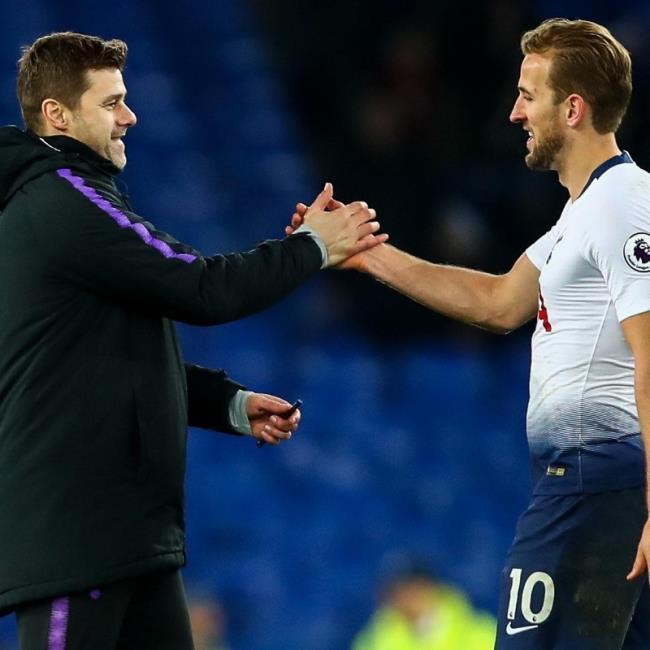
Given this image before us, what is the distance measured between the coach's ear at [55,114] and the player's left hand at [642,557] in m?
1.64

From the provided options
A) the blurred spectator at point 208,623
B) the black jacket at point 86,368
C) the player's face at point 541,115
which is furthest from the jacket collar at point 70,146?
the blurred spectator at point 208,623

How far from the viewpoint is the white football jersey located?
11.9ft

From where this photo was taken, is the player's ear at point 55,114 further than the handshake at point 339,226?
No

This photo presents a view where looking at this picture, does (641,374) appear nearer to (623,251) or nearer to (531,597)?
(623,251)

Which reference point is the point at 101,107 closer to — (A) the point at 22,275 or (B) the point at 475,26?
(A) the point at 22,275

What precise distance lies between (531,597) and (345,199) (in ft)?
19.0

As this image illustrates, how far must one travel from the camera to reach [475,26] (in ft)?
34.8

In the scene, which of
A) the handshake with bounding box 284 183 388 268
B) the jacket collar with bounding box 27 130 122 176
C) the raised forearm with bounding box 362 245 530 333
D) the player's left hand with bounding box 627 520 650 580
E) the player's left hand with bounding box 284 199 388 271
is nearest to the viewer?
the player's left hand with bounding box 627 520 650 580

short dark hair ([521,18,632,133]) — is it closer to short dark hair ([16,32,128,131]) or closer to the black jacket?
the black jacket

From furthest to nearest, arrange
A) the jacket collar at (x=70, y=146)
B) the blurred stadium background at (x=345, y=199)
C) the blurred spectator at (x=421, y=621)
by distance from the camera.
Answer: the blurred stadium background at (x=345, y=199)
the blurred spectator at (x=421, y=621)
the jacket collar at (x=70, y=146)

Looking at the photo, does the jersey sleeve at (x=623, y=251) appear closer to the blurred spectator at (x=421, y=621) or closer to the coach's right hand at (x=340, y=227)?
the coach's right hand at (x=340, y=227)

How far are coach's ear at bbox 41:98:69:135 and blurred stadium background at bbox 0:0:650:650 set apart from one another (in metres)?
3.70

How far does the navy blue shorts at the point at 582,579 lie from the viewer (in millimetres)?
3672

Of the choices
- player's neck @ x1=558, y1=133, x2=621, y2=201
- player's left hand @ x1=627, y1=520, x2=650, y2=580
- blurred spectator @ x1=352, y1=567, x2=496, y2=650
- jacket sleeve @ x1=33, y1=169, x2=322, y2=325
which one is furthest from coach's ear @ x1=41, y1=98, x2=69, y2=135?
blurred spectator @ x1=352, y1=567, x2=496, y2=650
